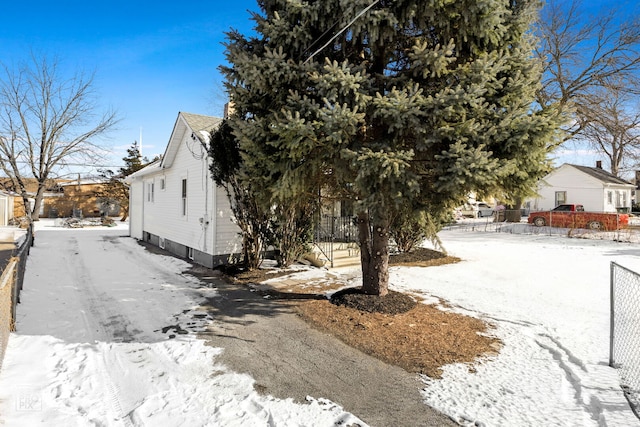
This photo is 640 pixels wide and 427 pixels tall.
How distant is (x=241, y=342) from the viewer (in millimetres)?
4824

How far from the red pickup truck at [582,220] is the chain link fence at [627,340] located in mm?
13990

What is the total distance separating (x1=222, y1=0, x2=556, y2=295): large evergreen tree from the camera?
4613 mm

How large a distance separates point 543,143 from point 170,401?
18.4 ft

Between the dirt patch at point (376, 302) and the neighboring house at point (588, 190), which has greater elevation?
the neighboring house at point (588, 190)

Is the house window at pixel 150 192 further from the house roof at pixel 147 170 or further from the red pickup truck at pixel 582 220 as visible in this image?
the red pickup truck at pixel 582 220

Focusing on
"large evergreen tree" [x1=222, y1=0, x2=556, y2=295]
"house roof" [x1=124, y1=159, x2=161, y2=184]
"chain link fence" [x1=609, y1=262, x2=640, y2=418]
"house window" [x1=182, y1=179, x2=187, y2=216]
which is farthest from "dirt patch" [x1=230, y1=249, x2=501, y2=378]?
"house roof" [x1=124, y1=159, x2=161, y2=184]

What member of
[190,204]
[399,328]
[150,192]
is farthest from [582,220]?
[150,192]

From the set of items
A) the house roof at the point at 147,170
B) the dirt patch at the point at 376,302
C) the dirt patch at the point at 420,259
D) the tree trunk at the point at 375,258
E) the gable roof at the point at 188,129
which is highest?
the gable roof at the point at 188,129

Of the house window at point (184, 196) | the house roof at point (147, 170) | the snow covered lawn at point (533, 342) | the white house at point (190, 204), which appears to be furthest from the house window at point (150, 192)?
the snow covered lawn at point (533, 342)

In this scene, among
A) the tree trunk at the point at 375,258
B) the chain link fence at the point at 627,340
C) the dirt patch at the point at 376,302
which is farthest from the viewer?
the tree trunk at the point at 375,258

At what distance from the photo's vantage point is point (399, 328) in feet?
17.2

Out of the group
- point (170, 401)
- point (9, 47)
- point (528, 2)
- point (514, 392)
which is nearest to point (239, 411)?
point (170, 401)

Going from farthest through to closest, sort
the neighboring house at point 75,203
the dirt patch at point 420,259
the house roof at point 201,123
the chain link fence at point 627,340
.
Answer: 1. the neighboring house at point 75,203
2. the dirt patch at point 420,259
3. the house roof at point 201,123
4. the chain link fence at point 627,340

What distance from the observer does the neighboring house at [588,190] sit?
2861cm
